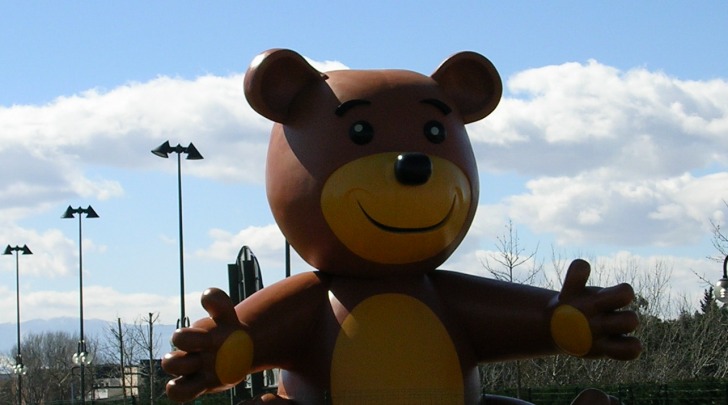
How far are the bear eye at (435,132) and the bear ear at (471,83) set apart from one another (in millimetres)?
736

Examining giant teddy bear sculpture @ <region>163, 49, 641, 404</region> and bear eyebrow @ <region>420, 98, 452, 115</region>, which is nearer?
giant teddy bear sculpture @ <region>163, 49, 641, 404</region>

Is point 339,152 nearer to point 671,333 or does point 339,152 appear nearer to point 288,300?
point 288,300

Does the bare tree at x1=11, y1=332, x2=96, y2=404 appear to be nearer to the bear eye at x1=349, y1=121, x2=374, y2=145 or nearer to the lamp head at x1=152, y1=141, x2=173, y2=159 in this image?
the lamp head at x1=152, y1=141, x2=173, y2=159

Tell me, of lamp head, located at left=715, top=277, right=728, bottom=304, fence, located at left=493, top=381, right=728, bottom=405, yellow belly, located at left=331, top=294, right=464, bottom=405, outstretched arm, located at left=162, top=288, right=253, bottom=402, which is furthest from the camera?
→ fence, located at left=493, top=381, right=728, bottom=405

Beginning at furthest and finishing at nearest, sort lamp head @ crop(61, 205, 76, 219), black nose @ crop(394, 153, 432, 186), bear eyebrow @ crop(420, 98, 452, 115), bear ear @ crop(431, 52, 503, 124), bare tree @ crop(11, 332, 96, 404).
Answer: bare tree @ crop(11, 332, 96, 404)
lamp head @ crop(61, 205, 76, 219)
bear ear @ crop(431, 52, 503, 124)
bear eyebrow @ crop(420, 98, 452, 115)
black nose @ crop(394, 153, 432, 186)

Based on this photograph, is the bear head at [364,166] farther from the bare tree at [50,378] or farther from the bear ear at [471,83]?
the bare tree at [50,378]

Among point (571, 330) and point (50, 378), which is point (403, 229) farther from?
point (50, 378)

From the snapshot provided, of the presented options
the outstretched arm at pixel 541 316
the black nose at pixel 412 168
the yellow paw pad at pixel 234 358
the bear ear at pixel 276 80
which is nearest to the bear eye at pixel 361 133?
the black nose at pixel 412 168

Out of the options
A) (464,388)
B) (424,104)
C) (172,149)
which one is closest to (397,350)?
(464,388)

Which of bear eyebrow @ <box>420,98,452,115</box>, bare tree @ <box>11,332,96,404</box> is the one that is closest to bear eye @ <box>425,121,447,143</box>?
bear eyebrow @ <box>420,98,452,115</box>

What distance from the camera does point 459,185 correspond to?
9188 millimetres

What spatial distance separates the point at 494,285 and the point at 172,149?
1057cm

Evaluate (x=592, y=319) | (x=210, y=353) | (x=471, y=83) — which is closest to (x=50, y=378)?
(x=471, y=83)

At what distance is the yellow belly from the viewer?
8836 millimetres
